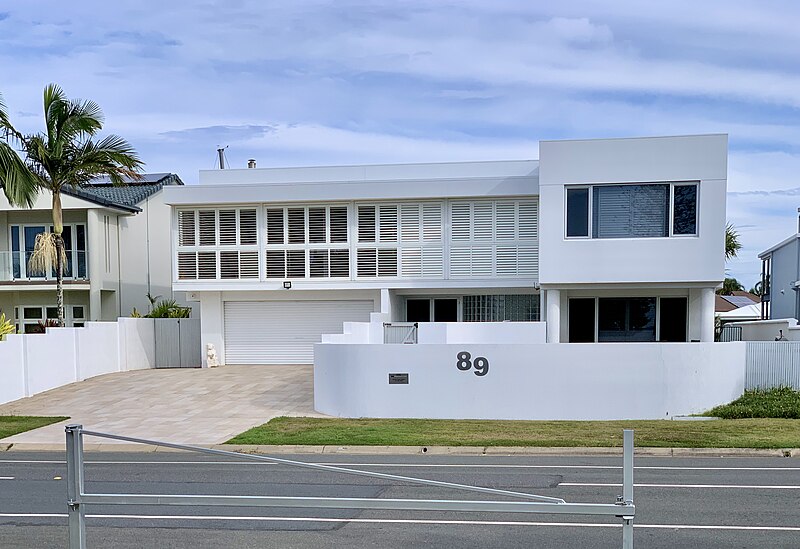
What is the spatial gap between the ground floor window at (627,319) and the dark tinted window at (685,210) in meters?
3.60

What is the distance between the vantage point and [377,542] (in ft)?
24.2

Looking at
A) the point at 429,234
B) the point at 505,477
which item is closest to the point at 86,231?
the point at 429,234

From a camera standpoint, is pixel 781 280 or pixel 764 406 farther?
pixel 781 280

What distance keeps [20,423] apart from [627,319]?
60.2ft

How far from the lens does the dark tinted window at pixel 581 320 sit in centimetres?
2542

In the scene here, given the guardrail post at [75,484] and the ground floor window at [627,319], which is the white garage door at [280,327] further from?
the guardrail post at [75,484]

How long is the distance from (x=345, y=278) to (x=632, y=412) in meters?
12.5

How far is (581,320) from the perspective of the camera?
25531 millimetres

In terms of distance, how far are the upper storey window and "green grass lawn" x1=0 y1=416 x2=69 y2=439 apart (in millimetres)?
14916

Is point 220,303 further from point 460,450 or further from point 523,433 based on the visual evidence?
point 460,450

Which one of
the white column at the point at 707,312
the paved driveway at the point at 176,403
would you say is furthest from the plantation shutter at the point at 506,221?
the paved driveway at the point at 176,403

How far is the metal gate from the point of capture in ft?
93.8

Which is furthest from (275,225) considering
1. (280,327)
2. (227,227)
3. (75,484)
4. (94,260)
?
(75,484)

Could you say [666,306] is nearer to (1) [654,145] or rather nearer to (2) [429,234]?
(1) [654,145]
